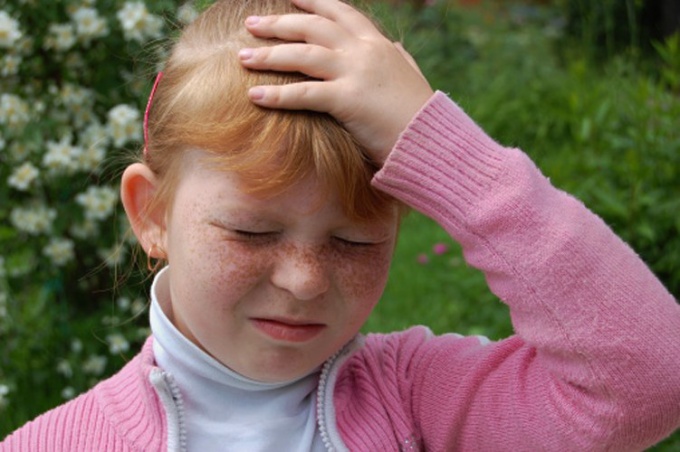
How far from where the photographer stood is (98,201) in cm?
277

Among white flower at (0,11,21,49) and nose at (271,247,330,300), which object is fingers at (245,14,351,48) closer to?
nose at (271,247,330,300)

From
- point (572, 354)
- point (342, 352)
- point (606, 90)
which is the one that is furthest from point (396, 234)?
point (606, 90)

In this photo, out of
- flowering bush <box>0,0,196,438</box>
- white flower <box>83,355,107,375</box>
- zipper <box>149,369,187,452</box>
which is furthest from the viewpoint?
white flower <box>83,355,107,375</box>

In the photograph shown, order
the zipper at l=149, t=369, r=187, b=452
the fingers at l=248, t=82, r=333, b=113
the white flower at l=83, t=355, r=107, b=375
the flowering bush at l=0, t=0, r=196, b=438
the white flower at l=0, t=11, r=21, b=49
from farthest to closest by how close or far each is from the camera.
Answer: the white flower at l=83, t=355, r=107, b=375 < the flowering bush at l=0, t=0, r=196, b=438 < the white flower at l=0, t=11, r=21, b=49 < the zipper at l=149, t=369, r=187, b=452 < the fingers at l=248, t=82, r=333, b=113

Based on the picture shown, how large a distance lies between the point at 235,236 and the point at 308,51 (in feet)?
0.92

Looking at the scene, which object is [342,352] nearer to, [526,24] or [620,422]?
[620,422]

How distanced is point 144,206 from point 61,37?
4.51 ft

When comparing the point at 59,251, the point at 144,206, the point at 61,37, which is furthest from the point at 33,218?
the point at 144,206

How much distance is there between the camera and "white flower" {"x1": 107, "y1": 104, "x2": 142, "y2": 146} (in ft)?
8.78

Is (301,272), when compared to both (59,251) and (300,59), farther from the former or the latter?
(59,251)

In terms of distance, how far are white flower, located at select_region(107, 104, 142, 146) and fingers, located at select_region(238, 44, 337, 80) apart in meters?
1.40

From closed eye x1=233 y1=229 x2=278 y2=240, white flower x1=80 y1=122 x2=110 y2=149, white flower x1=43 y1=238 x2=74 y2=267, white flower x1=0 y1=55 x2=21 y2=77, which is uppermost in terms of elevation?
closed eye x1=233 y1=229 x2=278 y2=240

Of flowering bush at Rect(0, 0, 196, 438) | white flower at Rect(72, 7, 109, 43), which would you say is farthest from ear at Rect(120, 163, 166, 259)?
white flower at Rect(72, 7, 109, 43)

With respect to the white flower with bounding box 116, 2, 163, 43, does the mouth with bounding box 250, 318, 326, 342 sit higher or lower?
higher
